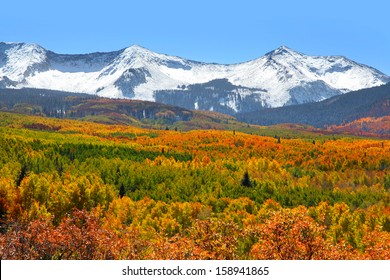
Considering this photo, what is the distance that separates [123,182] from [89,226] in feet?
398

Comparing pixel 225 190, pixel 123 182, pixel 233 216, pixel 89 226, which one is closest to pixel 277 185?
pixel 225 190

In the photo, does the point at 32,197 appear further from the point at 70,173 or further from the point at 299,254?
the point at 299,254

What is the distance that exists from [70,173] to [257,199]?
229 ft

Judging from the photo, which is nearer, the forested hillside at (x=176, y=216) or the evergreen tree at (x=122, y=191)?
the forested hillside at (x=176, y=216)

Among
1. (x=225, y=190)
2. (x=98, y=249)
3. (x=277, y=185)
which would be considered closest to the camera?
(x=98, y=249)

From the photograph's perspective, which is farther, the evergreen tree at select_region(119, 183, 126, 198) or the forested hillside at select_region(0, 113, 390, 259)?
the evergreen tree at select_region(119, 183, 126, 198)

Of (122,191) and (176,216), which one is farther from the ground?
(122,191)

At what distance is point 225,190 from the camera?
17038cm

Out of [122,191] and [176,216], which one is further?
[122,191]

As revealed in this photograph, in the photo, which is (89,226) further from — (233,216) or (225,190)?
(225,190)
